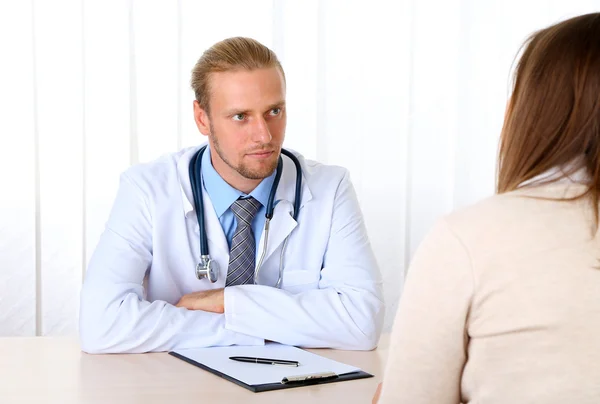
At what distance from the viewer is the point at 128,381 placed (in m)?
1.51

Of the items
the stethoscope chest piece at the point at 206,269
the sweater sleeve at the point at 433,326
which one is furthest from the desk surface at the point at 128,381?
the sweater sleeve at the point at 433,326

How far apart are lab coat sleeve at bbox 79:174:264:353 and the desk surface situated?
40 mm

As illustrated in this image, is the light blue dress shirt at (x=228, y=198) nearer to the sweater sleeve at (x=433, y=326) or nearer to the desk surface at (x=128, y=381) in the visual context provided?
the desk surface at (x=128, y=381)

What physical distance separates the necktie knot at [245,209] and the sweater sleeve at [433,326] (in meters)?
1.11

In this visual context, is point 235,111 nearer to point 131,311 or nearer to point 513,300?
point 131,311

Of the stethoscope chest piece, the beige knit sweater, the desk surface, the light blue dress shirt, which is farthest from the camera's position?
the light blue dress shirt

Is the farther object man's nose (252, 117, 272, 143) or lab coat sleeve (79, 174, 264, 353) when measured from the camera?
man's nose (252, 117, 272, 143)

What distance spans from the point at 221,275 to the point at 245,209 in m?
0.19

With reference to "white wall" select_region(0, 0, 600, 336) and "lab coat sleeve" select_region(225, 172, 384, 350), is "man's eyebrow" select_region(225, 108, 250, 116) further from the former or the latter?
"white wall" select_region(0, 0, 600, 336)

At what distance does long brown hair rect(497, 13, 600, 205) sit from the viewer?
0.92 meters

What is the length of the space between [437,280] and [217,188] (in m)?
1.24

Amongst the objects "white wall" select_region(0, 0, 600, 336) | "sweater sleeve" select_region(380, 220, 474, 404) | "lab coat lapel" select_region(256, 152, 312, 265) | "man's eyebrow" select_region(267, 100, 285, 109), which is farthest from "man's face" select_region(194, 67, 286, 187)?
"sweater sleeve" select_region(380, 220, 474, 404)


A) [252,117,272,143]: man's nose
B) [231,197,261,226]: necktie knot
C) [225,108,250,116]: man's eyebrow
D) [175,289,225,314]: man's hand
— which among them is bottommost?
[175,289,225,314]: man's hand

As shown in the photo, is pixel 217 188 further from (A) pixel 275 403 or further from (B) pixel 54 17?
(B) pixel 54 17
